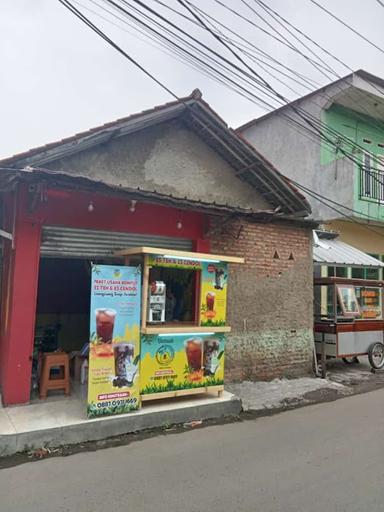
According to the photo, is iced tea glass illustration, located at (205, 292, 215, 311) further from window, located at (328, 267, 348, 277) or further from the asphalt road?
window, located at (328, 267, 348, 277)

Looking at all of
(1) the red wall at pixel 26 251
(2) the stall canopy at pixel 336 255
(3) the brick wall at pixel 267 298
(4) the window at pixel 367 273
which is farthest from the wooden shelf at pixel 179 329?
(4) the window at pixel 367 273

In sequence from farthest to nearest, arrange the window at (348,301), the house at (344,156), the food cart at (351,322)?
the house at (344,156) < the window at (348,301) < the food cart at (351,322)

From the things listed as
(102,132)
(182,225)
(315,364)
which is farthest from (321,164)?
(102,132)

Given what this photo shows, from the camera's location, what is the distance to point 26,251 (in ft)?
19.8

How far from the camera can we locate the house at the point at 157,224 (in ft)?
19.7

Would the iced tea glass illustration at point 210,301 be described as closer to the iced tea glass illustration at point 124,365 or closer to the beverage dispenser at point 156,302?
the beverage dispenser at point 156,302

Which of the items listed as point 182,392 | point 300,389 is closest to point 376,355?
point 300,389

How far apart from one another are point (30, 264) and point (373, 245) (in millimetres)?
12515

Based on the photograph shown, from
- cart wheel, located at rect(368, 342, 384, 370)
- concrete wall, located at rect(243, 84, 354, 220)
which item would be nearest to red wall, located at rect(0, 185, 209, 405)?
cart wheel, located at rect(368, 342, 384, 370)

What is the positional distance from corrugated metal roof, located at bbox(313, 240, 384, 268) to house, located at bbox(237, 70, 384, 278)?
1.96 meters

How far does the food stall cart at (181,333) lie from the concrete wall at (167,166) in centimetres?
165

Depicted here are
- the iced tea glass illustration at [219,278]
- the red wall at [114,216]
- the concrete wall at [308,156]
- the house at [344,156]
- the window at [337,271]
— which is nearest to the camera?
the red wall at [114,216]

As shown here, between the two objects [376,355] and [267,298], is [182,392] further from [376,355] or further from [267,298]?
[376,355]

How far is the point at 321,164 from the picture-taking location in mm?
14406
